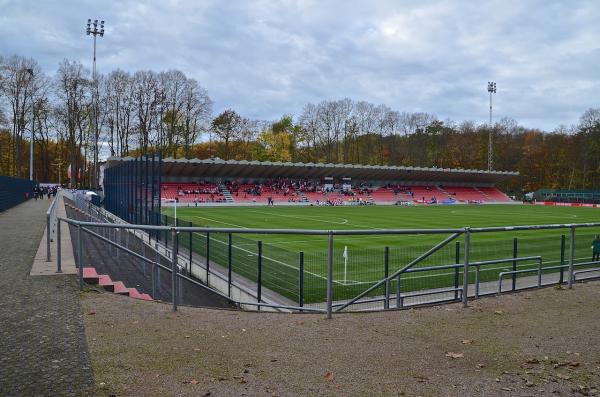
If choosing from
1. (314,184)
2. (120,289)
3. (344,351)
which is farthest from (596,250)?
(314,184)

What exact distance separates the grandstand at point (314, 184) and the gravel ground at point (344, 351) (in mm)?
51551

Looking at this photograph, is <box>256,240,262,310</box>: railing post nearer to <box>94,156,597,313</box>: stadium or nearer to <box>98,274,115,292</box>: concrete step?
<box>94,156,597,313</box>: stadium

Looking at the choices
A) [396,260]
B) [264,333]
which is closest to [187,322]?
[264,333]

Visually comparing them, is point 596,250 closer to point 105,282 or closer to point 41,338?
point 105,282

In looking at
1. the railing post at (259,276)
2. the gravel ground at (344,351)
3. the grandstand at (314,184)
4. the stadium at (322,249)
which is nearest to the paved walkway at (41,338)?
the gravel ground at (344,351)

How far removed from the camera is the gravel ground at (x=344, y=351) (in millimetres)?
4113

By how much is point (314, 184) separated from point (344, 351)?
72689 millimetres

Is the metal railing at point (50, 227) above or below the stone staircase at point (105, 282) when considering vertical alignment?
above

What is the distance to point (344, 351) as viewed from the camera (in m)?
4.94

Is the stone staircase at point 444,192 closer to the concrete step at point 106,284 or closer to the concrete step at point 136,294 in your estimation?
the concrete step at point 136,294

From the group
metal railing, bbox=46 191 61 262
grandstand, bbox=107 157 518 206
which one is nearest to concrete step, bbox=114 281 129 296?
metal railing, bbox=46 191 61 262

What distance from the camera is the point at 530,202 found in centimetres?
8700

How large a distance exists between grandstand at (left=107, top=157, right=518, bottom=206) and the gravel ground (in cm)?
5155

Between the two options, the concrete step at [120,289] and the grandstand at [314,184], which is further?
the grandstand at [314,184]
